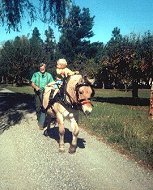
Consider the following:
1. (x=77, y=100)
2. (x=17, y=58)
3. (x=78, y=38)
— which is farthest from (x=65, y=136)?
(x=78, y=38)

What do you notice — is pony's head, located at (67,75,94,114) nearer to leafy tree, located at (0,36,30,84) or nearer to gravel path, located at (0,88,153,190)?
gravel path, located at (0,88,153,190)

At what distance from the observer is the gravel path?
667 cm

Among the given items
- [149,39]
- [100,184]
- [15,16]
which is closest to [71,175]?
[100,184]

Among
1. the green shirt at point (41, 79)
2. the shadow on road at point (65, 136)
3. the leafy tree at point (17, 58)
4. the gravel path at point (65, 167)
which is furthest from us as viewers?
the leafy tree at point (17, 58)

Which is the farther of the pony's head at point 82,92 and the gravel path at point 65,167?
the pony's head at point 82,92

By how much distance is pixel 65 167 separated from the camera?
307 inches

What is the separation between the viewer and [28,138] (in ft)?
35.6

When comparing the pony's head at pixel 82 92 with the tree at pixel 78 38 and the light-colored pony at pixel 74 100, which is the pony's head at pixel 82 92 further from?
the tree at pixel 78 38

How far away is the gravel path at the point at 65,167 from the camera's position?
6.67 metres

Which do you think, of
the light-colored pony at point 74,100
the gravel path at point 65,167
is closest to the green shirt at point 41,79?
the gravel path at point 65,167

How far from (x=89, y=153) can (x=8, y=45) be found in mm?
65903

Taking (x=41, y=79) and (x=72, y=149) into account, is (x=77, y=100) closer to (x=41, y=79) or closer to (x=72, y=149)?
(x=72, y=149)

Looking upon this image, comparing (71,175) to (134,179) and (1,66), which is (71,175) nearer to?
(134,179)

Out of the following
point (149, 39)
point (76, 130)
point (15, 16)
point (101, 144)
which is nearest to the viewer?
point (76, 130)
